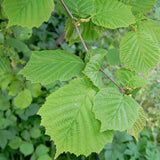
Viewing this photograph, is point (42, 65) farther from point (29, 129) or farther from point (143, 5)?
point (29, 129)

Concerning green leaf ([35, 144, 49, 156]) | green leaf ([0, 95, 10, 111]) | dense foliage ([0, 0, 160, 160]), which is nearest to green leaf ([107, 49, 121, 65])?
dense foliage ([0, 0, 160, 160])

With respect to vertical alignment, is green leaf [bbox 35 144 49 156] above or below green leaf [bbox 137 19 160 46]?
below

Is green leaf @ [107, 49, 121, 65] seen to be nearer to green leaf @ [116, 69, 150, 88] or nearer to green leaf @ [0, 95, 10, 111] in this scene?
green leaf @ [116, 69, 150, 88]

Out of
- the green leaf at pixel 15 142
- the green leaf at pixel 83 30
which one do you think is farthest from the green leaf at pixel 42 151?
the green leaf at pixel 83 30

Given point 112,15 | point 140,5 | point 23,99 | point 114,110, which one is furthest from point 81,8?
point 23,99

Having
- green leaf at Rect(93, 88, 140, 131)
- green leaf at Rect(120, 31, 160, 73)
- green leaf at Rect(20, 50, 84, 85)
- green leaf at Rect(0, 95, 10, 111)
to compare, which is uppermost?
green leaf at Rect(120, 31, 160, 73)
